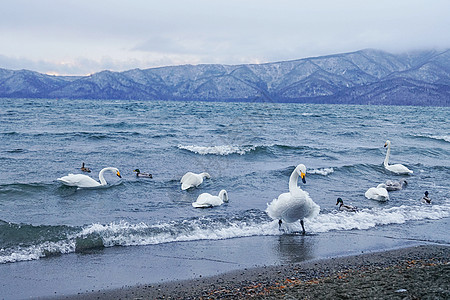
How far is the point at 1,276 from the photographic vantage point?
7871 mm

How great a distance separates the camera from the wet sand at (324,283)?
243 inches

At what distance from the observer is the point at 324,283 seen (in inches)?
274

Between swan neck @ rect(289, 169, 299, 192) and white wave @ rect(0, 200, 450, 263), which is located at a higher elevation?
swan neck @ rect(289, 169, 299, 192)

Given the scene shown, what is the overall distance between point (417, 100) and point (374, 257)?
658ft

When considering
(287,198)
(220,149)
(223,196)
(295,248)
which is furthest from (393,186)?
(220,149)

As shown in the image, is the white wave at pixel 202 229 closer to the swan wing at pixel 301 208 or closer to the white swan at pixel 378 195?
the swan wing at pixel 301 208

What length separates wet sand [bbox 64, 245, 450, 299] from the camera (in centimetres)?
616

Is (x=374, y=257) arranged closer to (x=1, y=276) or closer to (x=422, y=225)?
(x=422, y=225)

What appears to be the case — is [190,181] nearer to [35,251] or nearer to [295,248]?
[295,248]

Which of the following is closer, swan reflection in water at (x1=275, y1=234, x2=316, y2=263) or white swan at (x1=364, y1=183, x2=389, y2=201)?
swan reflection in water at (x1=275, y1=234, x2=316, y2=263)

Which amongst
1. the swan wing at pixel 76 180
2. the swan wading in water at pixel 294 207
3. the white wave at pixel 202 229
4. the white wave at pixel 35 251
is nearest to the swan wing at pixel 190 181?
the swan wing at pixel 76 180

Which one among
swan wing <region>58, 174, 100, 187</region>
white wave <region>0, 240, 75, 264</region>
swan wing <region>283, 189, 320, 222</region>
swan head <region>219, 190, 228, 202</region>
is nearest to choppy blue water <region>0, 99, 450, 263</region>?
white wave <region>0, 240, 75, 264</region>

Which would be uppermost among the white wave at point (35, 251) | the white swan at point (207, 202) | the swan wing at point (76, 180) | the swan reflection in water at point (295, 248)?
the swan wing at point (76, 180)

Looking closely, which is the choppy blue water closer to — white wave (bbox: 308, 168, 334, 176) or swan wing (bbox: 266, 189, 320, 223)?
white wave (bbox: 308, 168, 334, 176)
